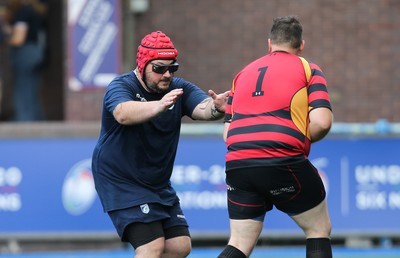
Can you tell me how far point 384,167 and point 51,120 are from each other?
5.71 m

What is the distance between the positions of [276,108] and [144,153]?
101 cm

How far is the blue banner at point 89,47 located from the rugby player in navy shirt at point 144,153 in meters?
5.75

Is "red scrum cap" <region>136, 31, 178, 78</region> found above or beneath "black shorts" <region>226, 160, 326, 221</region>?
above

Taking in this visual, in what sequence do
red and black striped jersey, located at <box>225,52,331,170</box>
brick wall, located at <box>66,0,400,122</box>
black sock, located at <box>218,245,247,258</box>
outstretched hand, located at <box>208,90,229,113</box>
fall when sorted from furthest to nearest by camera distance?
brick wall, located at <box>66,0,400,122</box>, outstretched hand, located at <box>208,90,229,113</box>, black sock, located at <box>218,245,247,258</box>, red and black striped jersey, located at <box>225,52,331,170</box>

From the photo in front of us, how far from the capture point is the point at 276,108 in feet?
22.1

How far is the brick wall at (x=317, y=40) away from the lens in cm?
1388

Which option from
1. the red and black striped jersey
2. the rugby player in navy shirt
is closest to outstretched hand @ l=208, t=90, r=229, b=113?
the rugby player in navy shirt

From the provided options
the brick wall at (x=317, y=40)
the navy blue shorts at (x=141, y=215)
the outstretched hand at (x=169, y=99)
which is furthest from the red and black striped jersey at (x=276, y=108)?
the brick wall at (x=317, y=40)

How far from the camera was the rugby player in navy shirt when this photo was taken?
7.03 meters

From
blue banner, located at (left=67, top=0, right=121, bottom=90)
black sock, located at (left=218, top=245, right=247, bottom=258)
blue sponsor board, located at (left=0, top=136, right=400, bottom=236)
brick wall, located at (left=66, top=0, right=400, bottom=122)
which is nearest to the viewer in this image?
black sock, located at (left=218, top=245, right=247, bottom=258)

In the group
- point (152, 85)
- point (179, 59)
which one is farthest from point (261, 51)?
point (152, 85)

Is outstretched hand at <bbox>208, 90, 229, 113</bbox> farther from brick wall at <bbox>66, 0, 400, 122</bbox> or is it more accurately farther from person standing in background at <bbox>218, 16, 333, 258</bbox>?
brick wall at <bbox>66, 0, 400, 122</bbox>

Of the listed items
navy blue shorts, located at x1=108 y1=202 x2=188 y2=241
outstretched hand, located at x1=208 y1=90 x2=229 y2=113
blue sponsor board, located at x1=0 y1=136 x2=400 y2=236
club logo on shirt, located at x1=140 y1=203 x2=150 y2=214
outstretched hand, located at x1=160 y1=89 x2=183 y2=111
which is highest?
outstretched hand, located at x1=160 y1=89 x2=183 y2=111

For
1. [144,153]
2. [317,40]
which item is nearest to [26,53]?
[317,40]
